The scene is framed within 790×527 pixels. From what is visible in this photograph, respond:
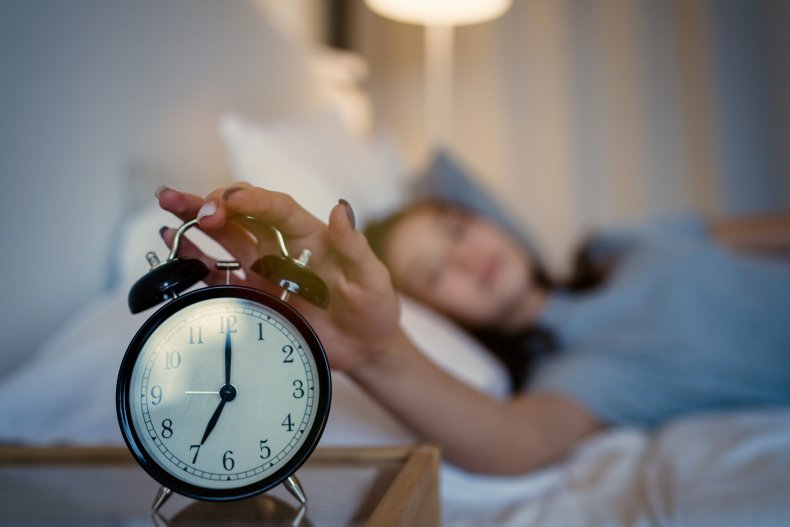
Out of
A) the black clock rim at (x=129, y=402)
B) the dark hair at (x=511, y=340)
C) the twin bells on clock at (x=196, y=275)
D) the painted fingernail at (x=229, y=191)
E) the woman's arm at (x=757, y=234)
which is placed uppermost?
the painted fingernail at (x=229, y=191)

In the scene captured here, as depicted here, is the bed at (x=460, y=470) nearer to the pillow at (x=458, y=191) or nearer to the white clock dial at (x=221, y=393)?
the white clock dial at (x=221, y=393)

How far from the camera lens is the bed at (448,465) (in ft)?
2.36

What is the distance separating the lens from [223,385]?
1.53ft

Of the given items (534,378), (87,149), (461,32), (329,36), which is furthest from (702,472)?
(461,32)

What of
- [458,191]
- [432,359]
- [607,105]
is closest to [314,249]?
[432,359]

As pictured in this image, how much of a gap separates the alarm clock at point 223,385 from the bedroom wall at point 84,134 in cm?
17

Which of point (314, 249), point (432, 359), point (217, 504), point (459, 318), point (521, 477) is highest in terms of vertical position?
point (314, 249)

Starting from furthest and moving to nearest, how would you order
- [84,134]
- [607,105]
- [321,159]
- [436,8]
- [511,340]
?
[607,105], [436,8], [511,340], [321,159], [84,134]

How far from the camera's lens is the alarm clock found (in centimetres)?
46

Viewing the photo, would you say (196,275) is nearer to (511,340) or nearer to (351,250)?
(351,250)

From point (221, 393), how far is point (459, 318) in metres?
1.06

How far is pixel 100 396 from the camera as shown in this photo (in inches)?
28.6

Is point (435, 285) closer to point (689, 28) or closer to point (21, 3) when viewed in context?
point (21, 3)

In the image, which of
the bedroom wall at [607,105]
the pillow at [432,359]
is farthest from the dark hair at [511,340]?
the bedroom wall at [607,105]
